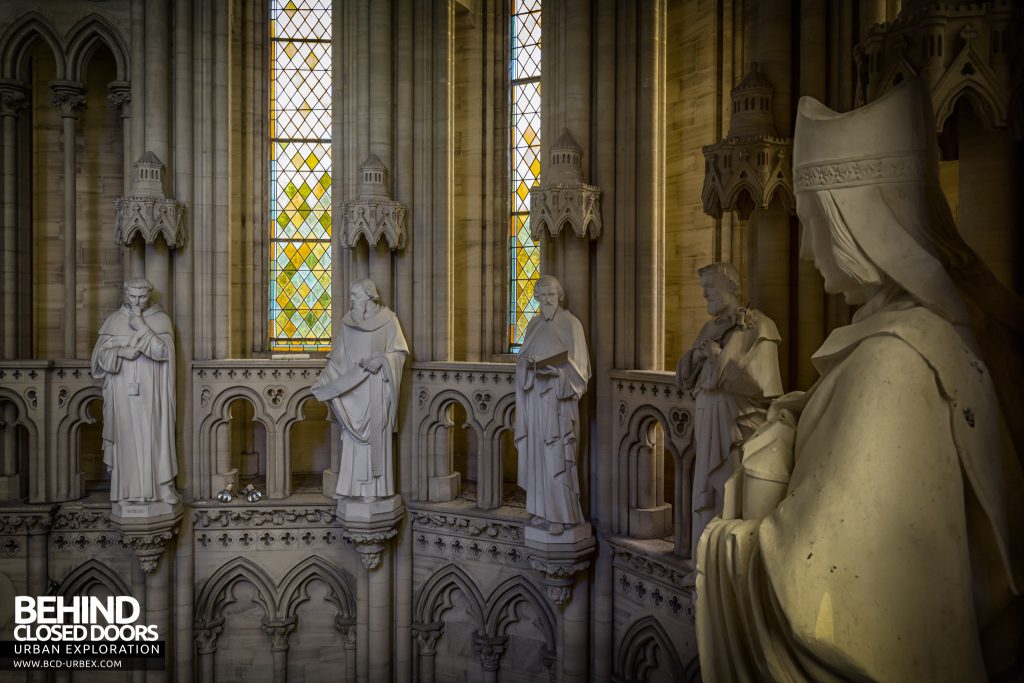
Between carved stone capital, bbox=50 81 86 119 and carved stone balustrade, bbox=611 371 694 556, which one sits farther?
carved stone capital, bbox=50 81 86 119

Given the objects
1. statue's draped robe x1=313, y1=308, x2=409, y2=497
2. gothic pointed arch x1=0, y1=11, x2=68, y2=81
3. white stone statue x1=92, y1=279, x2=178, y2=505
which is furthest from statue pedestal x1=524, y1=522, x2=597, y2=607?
gothic pointed arch x1=0, y1=11, x2=68, y2=81

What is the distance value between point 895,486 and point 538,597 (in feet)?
24.4

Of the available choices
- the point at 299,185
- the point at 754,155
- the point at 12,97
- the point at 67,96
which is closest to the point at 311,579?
the point at 299,185

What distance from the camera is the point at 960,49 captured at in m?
3.04

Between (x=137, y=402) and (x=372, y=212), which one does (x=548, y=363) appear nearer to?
(x=372, y=212)

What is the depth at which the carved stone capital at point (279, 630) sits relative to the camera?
33.0 ft

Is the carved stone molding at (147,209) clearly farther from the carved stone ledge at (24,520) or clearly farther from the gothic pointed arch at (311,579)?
the gothic pointed arch at (311,579)

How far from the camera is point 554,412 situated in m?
7.91

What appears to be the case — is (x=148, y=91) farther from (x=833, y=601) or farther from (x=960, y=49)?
(x=833, y=601)

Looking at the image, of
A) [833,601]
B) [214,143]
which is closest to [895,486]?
[833,601]

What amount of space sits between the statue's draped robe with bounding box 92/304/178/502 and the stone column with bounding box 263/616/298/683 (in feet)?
7.09

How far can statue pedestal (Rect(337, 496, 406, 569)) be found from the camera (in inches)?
362

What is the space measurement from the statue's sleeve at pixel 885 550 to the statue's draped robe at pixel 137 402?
28.1ft

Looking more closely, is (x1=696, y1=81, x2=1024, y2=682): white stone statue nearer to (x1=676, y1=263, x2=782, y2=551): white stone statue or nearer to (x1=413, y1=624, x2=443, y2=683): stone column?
(x1=676, y1=263, x2=782, y2=551): white stone statue
